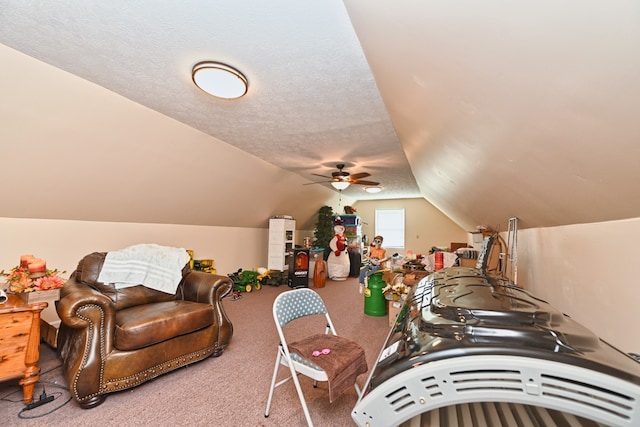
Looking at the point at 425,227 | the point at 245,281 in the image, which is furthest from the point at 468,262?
the point at 425,227

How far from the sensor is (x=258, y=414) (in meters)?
1.94

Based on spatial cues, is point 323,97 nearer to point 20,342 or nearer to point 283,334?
point 283,334

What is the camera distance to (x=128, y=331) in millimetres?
2162

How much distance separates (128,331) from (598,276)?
10.5 feet

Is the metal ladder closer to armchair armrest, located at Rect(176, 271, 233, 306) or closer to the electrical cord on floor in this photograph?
armchair armrest, located at Rect(176, 271, 233, 306)

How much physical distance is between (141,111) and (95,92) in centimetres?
41

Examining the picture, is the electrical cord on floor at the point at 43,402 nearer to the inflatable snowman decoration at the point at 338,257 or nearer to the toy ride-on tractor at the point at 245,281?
the toy ride-on tractor at the point at 245,281

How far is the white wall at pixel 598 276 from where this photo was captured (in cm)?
142

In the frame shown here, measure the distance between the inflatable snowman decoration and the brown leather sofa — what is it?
434 cm

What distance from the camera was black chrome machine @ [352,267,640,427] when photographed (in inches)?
19.2

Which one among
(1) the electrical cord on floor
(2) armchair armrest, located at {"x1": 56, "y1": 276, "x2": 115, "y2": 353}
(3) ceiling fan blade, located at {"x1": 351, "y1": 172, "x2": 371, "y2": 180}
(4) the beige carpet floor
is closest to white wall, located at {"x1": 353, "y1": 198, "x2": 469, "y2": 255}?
(3) ceiling fan blade, located at {"x1": 351, "y1": 172, "x2": 371, "y2": 180}

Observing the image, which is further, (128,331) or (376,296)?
(376,296)

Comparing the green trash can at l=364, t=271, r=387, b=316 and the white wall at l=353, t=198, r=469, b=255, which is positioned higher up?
the white wall at l=353, t=198, r=469, b=255

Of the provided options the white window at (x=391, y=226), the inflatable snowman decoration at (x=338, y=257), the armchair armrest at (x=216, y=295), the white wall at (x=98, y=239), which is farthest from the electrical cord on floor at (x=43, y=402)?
the white window at (x=391, y=226)
